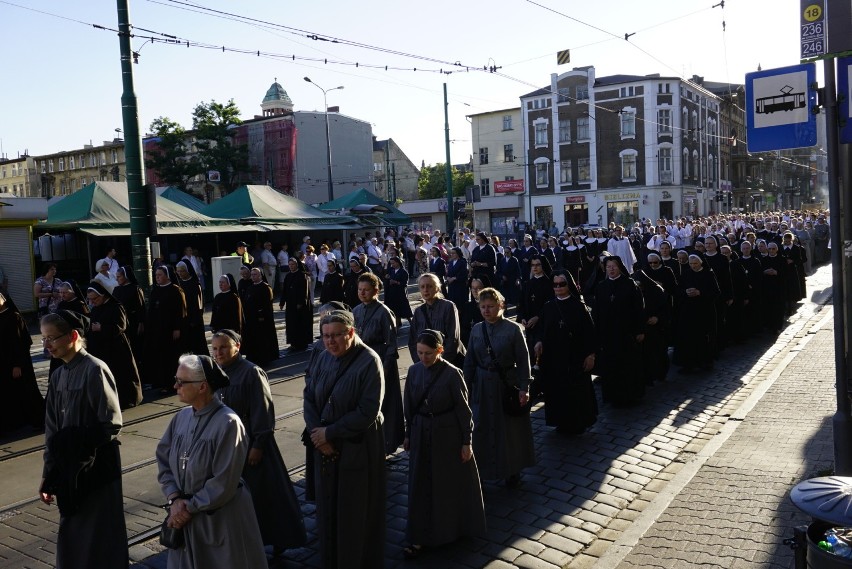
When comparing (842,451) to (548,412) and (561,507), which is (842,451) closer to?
(561,507)

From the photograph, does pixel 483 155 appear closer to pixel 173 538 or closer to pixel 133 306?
pixel 133 306

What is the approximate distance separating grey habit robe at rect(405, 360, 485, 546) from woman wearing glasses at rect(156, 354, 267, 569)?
5.73 feet

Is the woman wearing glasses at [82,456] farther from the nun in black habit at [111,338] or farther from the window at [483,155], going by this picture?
the window at [483,155]

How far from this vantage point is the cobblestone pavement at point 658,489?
5562mm

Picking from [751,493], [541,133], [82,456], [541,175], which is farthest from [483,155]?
[82,456]

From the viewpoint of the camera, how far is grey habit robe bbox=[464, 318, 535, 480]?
6.79m

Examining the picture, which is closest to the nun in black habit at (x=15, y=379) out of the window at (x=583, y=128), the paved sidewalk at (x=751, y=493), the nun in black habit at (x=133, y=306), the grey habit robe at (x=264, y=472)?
the nun in black habit at (x=133, y=306)

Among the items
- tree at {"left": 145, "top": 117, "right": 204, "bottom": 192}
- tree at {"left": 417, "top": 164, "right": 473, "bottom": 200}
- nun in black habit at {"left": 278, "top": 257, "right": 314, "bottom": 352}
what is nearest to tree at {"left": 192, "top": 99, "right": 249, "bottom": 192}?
tree at {"left": 145, "top": 117, "right": 204, "bottom": 192}

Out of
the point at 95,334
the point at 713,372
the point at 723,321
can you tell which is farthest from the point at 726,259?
the point at 95,334

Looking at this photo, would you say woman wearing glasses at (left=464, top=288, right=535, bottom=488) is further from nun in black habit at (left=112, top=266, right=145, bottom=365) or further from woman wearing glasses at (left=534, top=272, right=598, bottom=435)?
nun in black habit at (left=112, top=266, right=145, bottom=365)

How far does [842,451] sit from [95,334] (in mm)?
8751

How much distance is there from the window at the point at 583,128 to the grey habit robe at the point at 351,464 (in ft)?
184

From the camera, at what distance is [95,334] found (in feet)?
33.2

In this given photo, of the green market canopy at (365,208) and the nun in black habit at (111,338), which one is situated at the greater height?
the green market canopy at (365,208)
